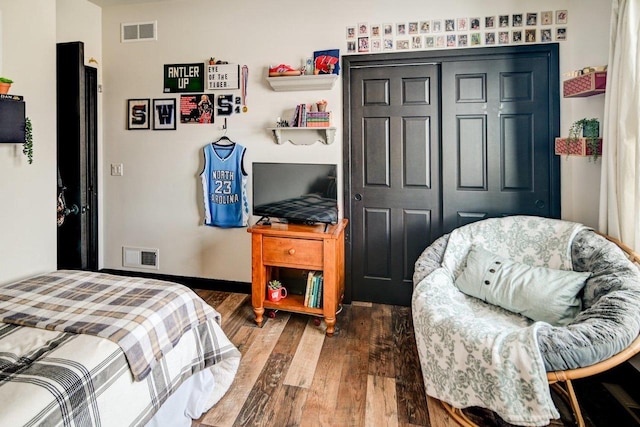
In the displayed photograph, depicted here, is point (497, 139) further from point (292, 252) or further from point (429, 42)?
point (292, 252)

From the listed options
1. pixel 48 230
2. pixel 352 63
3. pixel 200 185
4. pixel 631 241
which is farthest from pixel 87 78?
→ pixel 631 241

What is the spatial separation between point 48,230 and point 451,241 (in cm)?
247

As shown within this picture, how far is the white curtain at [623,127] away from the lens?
2008 mm

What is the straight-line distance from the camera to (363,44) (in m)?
3.05

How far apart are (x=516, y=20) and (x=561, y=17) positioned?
0.30 meters

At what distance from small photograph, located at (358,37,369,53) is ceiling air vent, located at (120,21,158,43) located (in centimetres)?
188

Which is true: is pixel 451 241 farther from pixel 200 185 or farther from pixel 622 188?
pixel 200 185

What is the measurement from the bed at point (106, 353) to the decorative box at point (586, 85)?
8.35 feet

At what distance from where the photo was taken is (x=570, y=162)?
279cm

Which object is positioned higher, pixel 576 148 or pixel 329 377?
pixel 576 148

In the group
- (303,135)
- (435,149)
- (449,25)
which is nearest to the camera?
(449,25)

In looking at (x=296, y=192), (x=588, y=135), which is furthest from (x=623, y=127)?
(x=296, y=192)

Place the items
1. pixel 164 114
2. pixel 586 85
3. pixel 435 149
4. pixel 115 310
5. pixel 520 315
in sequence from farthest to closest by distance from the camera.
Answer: pixel 164 114 < pixel 435 149 < pixel 586 85 < pixel 520 315 < pixel 115 310

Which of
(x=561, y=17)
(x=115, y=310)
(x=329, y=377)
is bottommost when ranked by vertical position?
(x=329, y=377)
